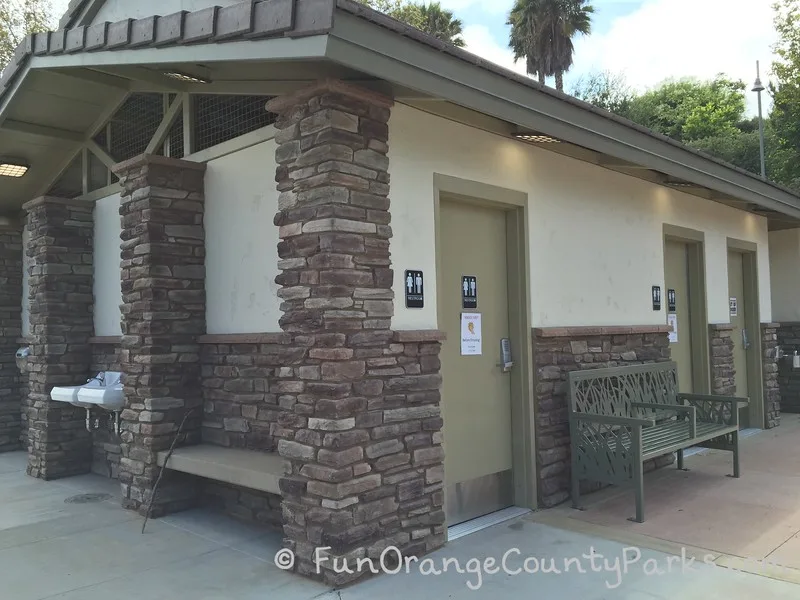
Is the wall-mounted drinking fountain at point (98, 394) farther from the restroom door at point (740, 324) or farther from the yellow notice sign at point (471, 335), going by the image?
the restroom door at point (740, 324)

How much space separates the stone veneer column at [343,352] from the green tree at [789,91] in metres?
15.4

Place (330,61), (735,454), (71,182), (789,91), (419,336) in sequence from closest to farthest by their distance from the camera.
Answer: (330,61) → (419,336) → (735,454) → (71,182) → (789,91)

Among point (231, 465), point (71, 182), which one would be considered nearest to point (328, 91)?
point (231, 465)

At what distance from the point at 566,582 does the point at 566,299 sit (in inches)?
101

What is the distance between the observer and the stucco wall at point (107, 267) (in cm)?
647

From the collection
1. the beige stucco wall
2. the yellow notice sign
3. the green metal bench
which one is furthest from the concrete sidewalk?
the beige stucco wall

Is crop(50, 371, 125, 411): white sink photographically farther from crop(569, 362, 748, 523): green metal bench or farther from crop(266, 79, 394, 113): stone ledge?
crop(569, 362, 748, 523): green metal bench

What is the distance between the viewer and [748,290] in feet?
29.9

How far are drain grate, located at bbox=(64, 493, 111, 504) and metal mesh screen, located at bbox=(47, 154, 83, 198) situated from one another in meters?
3.22

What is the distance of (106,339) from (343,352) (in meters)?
3.73

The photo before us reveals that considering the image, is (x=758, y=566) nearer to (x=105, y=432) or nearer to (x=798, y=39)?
(x=105, y=432)

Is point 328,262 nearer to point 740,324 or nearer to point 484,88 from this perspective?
point 484,88

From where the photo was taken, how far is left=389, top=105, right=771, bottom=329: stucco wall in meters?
4.40

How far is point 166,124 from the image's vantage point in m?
5.83
